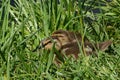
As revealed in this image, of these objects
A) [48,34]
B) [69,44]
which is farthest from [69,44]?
[48,34]

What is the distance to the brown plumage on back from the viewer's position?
180 inches

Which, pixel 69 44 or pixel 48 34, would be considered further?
pixel 69 44

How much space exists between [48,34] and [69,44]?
0.26 m

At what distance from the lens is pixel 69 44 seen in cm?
479

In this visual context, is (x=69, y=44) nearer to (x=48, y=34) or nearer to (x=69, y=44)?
(x=69, y=44)

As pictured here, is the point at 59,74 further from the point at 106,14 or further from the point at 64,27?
the point at 106,14

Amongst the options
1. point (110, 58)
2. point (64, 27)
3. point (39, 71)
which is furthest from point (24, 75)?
point (64, 27)

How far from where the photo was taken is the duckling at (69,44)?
4570 mm

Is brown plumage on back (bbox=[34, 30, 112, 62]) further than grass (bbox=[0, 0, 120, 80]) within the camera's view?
Yes

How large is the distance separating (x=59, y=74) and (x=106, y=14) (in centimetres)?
198

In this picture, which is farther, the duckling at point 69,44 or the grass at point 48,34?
the duckling at point 69,44

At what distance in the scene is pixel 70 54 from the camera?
4570 mm

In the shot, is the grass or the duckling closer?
Answer: the grass

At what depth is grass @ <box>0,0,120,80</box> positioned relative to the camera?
12.8 feet
